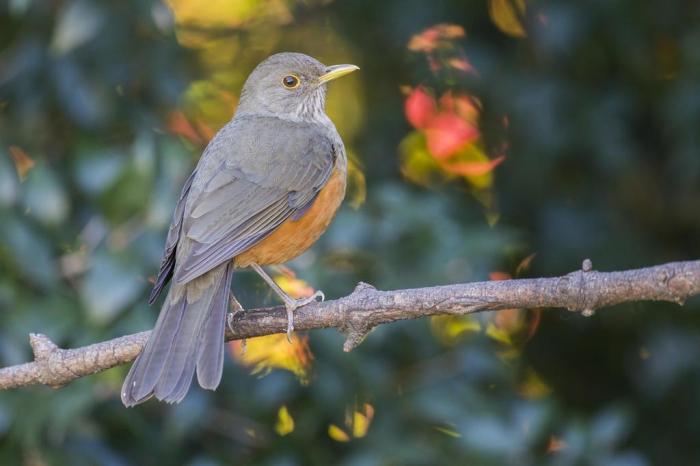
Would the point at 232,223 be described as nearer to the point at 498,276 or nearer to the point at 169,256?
the point at 169,256

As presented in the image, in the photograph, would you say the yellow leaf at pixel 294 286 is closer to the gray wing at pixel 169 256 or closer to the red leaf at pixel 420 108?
the gray wing at pixel 169 256

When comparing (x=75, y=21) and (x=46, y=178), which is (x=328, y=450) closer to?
(x=46, y=178)

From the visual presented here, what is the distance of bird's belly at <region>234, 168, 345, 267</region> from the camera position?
15.6 ft

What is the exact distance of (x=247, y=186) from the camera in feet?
16.1

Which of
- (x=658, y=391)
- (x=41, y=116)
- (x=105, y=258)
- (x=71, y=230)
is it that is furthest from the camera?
(x=658, y=391)

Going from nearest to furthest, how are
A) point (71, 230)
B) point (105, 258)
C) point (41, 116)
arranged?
point (105, 258), point (71, 230), point (41, 116)

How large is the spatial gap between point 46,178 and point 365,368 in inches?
60.2

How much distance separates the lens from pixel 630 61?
18.9 ft

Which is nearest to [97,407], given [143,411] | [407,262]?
[143,411]

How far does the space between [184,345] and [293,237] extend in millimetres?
743

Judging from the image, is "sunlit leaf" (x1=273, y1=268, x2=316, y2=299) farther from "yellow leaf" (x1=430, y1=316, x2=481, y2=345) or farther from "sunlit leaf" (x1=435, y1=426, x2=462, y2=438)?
"sunlit leaf" (x1=435, y1=426, x2=462, y2=438)

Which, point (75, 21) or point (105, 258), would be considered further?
point (75, 21)

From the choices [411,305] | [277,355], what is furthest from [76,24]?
[411,305]

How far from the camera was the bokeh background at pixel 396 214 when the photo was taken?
185 inches
